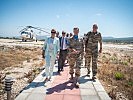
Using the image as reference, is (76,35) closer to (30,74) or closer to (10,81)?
(10,81)

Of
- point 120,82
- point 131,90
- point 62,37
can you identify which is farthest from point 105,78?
point 62,37

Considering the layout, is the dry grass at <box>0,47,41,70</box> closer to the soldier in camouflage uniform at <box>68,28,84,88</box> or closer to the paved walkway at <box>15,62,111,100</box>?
the paved walkway at <box>15,62,111,100</box>

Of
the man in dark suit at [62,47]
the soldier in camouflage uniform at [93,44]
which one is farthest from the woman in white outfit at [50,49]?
the man in dark suit at [62,47]

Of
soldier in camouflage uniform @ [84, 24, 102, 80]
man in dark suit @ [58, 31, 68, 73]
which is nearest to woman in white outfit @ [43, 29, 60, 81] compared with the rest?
soldier in camouflage uniform @ [84, 24, 102, 80]

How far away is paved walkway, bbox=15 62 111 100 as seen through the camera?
6172 mm

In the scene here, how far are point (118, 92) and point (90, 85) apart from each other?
0.95 m

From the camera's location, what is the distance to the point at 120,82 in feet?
30.1

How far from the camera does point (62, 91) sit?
6793 mm

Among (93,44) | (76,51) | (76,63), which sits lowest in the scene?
(76,63)

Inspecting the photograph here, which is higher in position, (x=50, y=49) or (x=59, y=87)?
(x=50, y=49)

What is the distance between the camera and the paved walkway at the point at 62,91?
6172mm

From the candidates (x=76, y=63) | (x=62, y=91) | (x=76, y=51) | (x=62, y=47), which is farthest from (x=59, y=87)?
(x=62, y=47)

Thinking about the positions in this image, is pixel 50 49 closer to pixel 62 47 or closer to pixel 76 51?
pixel 76 51

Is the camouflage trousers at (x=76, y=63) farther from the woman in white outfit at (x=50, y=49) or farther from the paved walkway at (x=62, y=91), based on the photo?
the woman in white outfit at (x=50, y=49)
